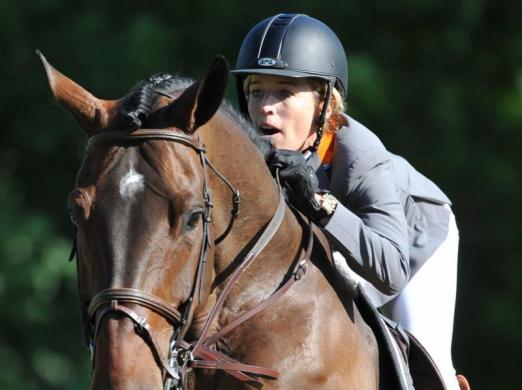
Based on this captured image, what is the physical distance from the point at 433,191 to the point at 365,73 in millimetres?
6426

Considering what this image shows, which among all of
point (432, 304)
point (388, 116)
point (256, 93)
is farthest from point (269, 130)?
point (388, 116)

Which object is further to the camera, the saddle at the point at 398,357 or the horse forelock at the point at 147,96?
the saddle at the point at 398,357

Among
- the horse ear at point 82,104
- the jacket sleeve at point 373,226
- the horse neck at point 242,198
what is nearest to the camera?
the horse ear at point 82,104

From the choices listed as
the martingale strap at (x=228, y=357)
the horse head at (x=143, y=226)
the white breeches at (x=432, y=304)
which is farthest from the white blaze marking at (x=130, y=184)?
the white breeches at (x=432, y=304)

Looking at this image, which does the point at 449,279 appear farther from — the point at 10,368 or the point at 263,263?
the point at 10,368

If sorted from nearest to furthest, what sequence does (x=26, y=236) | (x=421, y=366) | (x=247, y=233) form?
(x=247, y=233), (x=421, y=366), (x=26, y=236)

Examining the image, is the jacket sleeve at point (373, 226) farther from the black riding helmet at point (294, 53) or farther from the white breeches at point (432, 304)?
the white breeches at point (432, 304)

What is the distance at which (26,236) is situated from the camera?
12.6 m

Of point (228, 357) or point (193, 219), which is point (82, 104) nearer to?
point (193, 219)

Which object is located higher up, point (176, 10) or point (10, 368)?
point (176, 10)

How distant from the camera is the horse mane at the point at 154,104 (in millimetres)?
3947

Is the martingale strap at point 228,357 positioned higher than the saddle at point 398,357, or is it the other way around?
the martingale strap at point 228,357

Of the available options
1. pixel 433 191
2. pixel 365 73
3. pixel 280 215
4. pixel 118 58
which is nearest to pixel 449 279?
pixel 433 191

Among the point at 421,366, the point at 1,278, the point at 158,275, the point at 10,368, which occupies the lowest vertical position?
the point at 10,368
